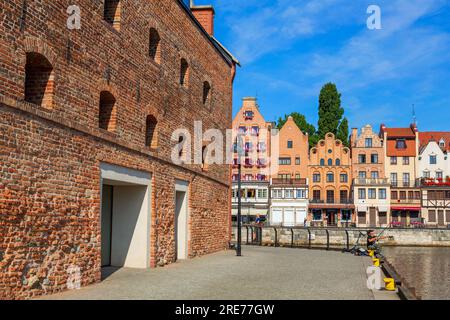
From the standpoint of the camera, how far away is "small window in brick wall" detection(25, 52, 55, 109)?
10.5 meters

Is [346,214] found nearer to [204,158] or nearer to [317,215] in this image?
[317,215]

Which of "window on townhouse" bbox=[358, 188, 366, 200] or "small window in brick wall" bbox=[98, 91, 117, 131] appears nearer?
"small window in brick wall" bbox=[98, 91, 117, 131]

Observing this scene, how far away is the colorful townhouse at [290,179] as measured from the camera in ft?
206

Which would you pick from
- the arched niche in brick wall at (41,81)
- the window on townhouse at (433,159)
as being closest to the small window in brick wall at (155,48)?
Result: the arched niche in brick wall at (41,81)

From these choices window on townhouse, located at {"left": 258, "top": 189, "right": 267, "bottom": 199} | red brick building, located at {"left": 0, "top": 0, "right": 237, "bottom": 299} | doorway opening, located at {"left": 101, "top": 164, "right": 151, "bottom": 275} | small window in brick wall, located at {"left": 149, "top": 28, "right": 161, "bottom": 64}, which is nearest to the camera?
red brick building, located at {"left": 0, "top": 0, "right": 237, "bottom": 299}

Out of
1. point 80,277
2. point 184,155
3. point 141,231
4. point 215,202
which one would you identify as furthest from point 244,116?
point 80,277

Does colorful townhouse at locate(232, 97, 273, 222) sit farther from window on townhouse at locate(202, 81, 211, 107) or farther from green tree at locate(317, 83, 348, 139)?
window on townhouse at locate(202, 81, 211, 107)

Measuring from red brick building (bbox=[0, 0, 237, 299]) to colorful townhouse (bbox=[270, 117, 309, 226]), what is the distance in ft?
140

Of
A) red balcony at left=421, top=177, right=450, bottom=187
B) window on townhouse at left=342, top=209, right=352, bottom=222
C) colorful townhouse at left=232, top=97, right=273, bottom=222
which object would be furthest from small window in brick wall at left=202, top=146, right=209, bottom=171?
red balcony at left=421, top=177, right=450, bottom=187

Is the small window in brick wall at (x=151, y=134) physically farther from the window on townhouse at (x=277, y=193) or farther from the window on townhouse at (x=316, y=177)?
the window on townhouse at (x=316, y=177)

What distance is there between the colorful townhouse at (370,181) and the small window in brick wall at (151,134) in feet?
164

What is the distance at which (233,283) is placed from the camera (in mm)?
12391

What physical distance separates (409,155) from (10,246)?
201 feet

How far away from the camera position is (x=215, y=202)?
23.4 metres
